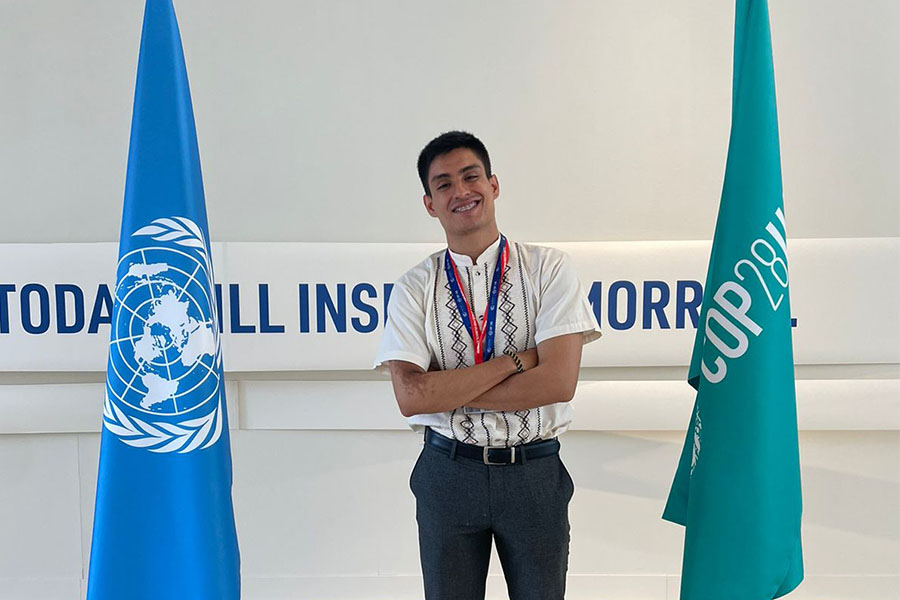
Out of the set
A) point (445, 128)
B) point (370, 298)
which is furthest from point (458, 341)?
point (445, 128)

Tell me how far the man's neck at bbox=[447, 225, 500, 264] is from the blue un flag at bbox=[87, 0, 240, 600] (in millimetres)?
608

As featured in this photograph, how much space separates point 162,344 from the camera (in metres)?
1.61

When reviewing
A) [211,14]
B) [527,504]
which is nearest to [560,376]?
[527,504]

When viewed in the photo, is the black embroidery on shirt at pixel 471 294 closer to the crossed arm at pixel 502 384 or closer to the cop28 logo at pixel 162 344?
the crossed arm at pixel 502 384

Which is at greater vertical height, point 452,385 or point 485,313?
point 485,313

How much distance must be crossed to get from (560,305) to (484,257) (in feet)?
0.73

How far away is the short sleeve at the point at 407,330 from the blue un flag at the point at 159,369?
421mm

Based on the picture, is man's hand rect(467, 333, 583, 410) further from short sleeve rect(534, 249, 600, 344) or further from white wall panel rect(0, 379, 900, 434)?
white wall panel rect(0, 379, 900, 434)

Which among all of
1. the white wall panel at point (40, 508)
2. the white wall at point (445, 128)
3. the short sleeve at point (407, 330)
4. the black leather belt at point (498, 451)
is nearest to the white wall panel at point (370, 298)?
the white wall at point (445, 128)

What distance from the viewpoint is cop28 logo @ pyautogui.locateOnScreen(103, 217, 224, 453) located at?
1611mm

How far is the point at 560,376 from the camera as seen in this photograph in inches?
63.3

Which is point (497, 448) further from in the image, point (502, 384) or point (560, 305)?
point (560, 305)

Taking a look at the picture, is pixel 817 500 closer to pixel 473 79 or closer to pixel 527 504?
pixel 527 504

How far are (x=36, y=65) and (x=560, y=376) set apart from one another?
85.9 inches
